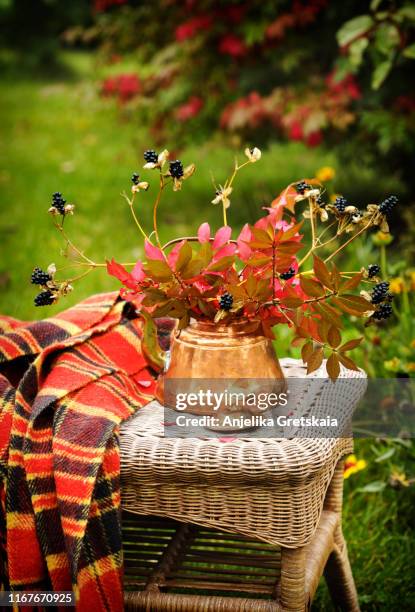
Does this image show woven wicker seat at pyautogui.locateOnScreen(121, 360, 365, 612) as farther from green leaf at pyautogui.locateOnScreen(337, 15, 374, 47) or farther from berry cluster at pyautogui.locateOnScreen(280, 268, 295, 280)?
green leaf at pyautogui.locateOnScreen(337, 15, 374, 47)

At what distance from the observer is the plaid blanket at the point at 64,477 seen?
1.37 meters

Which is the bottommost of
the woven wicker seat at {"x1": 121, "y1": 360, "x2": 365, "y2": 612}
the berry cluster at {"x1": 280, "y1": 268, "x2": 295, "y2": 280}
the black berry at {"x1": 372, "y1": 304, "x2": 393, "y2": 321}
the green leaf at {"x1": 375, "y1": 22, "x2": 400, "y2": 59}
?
the woven wicker seat at {"x1": 121, "y1": 360, "x2": 365, "y2": 612}

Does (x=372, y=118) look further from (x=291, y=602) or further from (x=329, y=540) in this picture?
(x=291, y=602)

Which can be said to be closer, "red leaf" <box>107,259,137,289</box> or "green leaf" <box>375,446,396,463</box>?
"red leaf" <box>107,259,137,289</box>

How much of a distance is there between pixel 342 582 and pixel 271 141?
111 inches

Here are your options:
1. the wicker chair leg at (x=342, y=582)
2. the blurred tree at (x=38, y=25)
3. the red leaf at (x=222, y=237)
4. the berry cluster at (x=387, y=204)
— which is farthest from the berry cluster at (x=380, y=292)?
the blurred tree at (x=38, y=25)

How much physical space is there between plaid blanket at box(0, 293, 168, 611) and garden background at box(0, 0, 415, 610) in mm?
797

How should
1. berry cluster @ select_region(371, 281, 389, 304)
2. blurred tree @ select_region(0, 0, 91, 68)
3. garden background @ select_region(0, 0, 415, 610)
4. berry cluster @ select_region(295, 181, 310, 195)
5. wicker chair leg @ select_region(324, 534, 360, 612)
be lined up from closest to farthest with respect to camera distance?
berry cluster @ select_region(371, 281, 389, 304)
berry cluster @ select_region(295, 181, 310, 195)
wicker chair leg @ select_region(324, 534, 360, 612)
garden background @ select_region(0, 0, 415, 610)
blurred tree @ select_region(0, 0, 91, 68)

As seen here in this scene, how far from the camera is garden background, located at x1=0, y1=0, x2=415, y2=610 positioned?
2.26 metres

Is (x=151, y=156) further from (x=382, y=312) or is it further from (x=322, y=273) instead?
(x=382, y=312)

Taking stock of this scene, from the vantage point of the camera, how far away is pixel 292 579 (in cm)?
143

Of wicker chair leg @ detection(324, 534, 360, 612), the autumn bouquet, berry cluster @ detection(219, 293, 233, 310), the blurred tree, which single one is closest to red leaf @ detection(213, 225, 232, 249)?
the autumn bouquet

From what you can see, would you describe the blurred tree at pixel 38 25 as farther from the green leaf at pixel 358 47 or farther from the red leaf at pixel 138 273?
the red leaf at pixel 138 273

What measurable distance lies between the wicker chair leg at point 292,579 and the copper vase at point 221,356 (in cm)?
27
